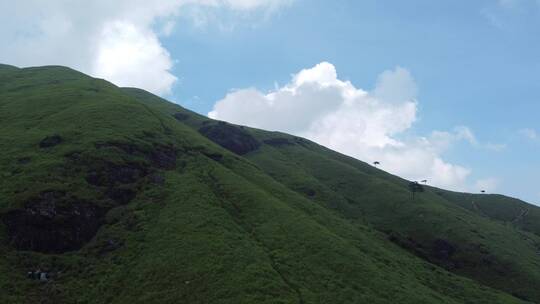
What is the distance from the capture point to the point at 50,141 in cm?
9925

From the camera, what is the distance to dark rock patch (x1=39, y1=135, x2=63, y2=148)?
9757cm

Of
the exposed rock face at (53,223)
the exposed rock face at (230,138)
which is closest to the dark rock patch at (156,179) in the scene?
the exposed rock face at (53,223)

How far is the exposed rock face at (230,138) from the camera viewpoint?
177125mm

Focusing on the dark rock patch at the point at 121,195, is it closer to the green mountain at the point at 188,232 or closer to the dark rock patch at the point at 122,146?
the green mountain at the point at 188,232

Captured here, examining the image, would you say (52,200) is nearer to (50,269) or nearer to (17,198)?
(17,198)

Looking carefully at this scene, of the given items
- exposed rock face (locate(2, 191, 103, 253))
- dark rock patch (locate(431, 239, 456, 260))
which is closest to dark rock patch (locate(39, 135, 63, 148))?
exposed rock face (locate(2, 191, 103, 253))

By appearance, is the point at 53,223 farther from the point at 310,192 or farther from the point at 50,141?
the point at 310,192

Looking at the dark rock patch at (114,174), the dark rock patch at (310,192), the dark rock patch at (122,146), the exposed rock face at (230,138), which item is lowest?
the dark rock patch at (114,174)

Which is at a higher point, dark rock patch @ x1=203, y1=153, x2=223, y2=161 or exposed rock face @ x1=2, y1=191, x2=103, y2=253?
dark rock patch @ x1=203, y1=153, x2=223, y2=161

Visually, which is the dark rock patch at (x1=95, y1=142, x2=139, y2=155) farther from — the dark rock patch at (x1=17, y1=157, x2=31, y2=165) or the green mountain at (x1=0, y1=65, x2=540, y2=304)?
the dark rock patch at (x1=17, y1=157, x2=31, y2=165)

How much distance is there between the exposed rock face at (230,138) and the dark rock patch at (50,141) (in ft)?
258

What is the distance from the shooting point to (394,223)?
13138 cm

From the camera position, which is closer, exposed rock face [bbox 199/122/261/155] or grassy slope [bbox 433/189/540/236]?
grassy slope [bbox 433/189/540/236]

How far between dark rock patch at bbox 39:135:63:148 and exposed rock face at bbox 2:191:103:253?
82.7ft
